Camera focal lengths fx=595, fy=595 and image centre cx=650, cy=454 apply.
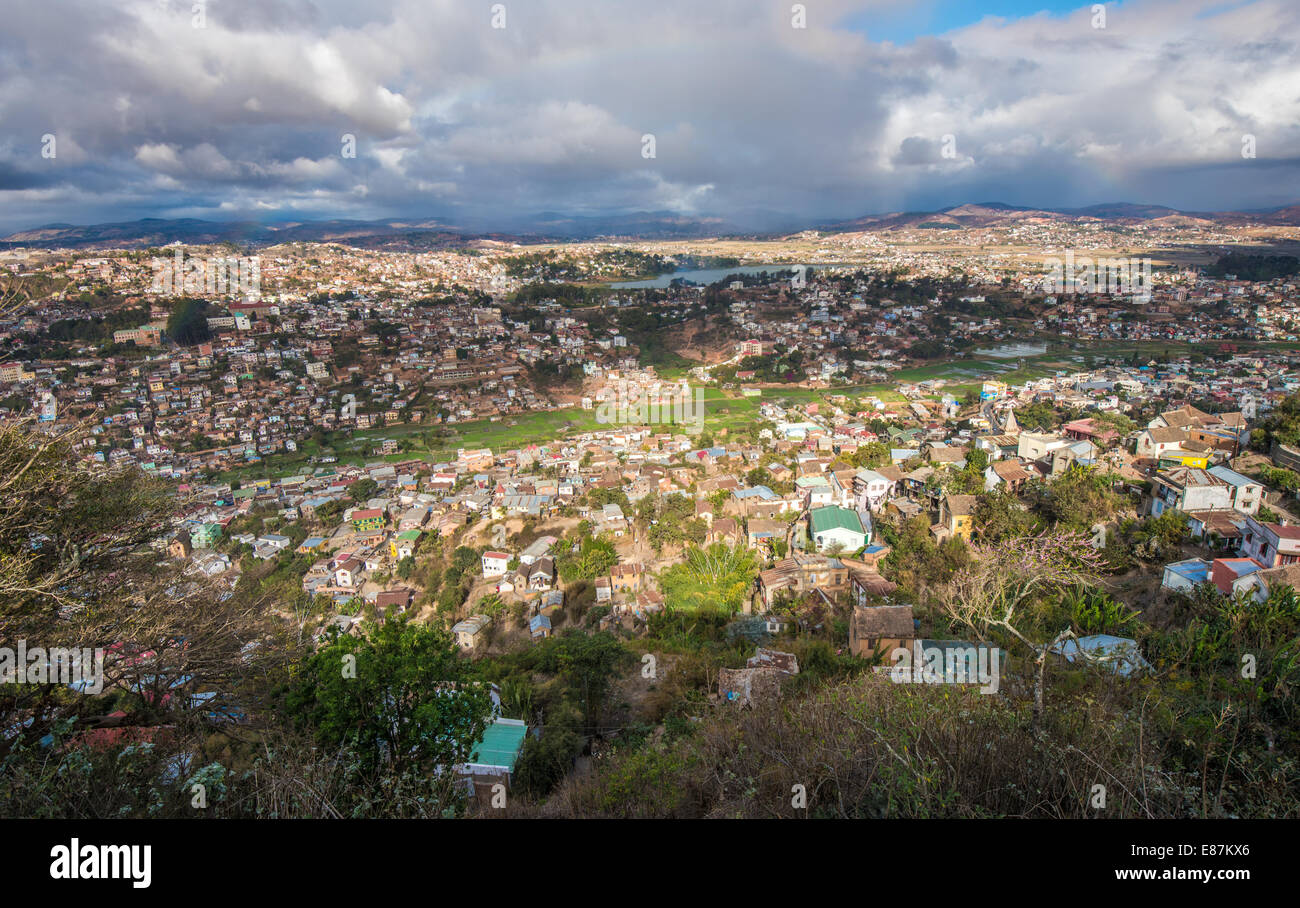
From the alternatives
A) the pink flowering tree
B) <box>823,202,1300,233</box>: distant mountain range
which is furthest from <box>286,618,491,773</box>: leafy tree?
<box>823,202,1300,233</box>: distant mountain range

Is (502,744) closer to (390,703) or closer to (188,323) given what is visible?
(390,703)

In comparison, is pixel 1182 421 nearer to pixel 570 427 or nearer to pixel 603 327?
pixel 570 427

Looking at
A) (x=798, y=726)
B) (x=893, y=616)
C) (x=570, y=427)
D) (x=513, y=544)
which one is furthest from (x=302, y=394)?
(x=798, y=726)

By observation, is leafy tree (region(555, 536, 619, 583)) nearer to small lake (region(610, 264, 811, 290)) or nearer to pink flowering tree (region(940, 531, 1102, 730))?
pink flowering tree (region(940, 531, 1102, 730))

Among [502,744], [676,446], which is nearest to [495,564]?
[502,744]

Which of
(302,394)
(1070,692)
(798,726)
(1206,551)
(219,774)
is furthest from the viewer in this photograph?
(302,394)

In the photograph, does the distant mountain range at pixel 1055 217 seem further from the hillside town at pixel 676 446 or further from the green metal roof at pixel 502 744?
the green metal roof at pixel 502 744
